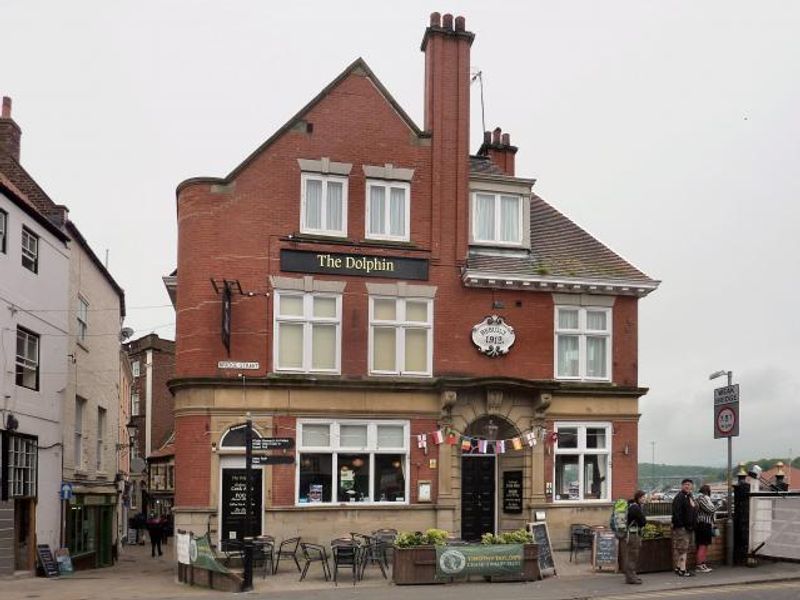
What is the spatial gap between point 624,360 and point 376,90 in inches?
400

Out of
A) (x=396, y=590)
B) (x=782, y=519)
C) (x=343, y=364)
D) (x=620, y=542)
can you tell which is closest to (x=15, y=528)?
(x=343, y=364)

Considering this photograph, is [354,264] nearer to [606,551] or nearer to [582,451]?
[582,451]

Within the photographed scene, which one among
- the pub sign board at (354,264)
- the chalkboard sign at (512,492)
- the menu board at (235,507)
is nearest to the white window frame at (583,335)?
the chalkboard sign at (512,492)

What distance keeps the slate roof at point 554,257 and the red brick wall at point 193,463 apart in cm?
814

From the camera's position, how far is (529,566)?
2136 cm

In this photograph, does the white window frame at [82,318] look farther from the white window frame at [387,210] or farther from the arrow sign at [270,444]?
the arrow sign at [270,444]

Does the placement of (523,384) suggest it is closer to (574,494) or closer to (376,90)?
(574,494)

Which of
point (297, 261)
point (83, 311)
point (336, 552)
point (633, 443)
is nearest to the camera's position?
point (336, 552)

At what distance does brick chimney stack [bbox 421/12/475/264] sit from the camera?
27469mm

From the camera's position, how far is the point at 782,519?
21922mm

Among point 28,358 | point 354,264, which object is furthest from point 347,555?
point 28,358

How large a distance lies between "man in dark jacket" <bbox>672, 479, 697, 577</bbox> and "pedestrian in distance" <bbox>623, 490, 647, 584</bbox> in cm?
78

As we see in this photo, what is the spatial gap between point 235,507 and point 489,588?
7636 millimetres

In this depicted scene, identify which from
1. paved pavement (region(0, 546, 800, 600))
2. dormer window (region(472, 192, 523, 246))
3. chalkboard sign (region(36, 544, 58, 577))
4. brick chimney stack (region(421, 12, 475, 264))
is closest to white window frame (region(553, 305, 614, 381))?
dormer window (region(472, 192, 523, 246))
